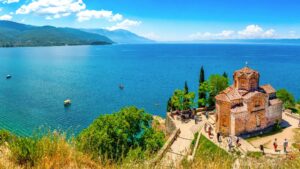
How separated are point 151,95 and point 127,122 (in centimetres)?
Result: 3829

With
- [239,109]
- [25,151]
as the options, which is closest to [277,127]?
[239,109]

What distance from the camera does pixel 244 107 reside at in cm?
2759

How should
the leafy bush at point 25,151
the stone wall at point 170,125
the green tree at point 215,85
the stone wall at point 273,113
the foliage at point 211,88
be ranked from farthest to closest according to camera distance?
the green tree at point 215,85
the foliage at point 211,88
the stone wall at point 170,125
the stone wall at point 273,113
the leafy bush at point 25,151

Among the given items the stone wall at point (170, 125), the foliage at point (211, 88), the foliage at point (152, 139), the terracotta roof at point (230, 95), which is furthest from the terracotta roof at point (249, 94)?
the foliage at point (211, 88)

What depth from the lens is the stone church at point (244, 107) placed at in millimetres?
27438

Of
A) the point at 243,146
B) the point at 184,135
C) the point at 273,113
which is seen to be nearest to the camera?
the point at 243,146

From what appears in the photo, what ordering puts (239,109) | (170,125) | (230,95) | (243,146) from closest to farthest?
1. (243,146)
2. (239,109)
3. (230,95)
4. (170,125)

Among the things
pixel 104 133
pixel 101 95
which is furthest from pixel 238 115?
pixel 101 95

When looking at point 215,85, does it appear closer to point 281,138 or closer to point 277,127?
point 277,127

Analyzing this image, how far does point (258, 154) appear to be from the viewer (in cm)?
2369

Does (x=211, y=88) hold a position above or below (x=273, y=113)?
above

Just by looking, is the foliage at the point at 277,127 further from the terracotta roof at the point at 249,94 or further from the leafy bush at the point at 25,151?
the leafy bush at the point at 25,151

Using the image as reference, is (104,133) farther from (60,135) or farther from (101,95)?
(101,95)

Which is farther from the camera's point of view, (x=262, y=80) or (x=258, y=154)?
(x=262, y=80)
